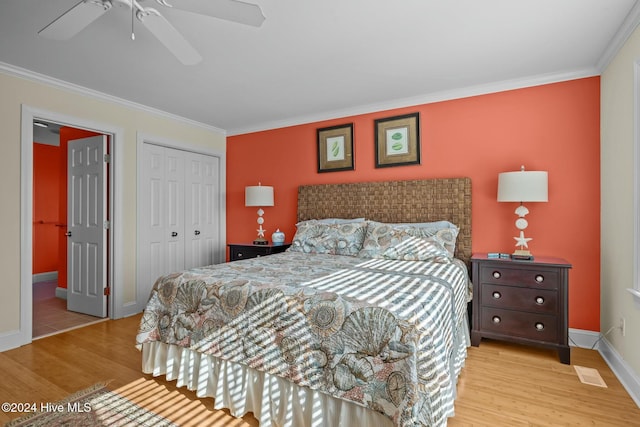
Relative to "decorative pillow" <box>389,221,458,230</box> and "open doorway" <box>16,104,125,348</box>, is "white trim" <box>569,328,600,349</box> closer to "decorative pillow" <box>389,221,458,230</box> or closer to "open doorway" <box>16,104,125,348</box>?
"decorative pillow" <box>389,221,458,230</box>

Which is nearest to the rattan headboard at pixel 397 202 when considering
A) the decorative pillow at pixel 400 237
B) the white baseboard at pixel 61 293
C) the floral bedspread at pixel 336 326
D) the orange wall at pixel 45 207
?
the decorative pillow at pixel 400 237

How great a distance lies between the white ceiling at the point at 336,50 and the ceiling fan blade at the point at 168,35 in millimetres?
245

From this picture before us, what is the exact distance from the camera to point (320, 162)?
13.9 ft

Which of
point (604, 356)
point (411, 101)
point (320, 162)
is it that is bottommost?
point (604, 356)

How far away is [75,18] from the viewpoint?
5.74 ft

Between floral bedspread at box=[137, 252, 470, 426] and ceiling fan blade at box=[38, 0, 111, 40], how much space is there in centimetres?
158

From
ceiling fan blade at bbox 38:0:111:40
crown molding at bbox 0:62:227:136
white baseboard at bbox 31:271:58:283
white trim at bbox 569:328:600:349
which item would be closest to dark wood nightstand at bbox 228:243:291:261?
crown molding at bbox 0:62:227:136

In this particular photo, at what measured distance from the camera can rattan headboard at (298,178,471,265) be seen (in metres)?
3.34

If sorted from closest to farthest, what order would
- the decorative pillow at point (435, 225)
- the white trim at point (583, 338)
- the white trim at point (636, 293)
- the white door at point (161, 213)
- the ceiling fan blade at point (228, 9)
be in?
the ceiling fan blade at point (228, 9) < the white trim at point (636, 293) < the white trim at point (583, 338) < the decorative pillow at point (435, 225) < the white door at point (161, 213)

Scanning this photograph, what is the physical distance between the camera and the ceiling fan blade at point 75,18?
1671mm

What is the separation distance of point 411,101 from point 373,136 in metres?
0.57

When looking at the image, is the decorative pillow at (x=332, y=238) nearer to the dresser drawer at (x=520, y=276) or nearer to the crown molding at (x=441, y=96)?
the dresser drawer at (x=520, y=276)

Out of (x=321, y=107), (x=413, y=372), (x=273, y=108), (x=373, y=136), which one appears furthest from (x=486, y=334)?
(x=273, y=108)

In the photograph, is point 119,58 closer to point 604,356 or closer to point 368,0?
point 368,0
